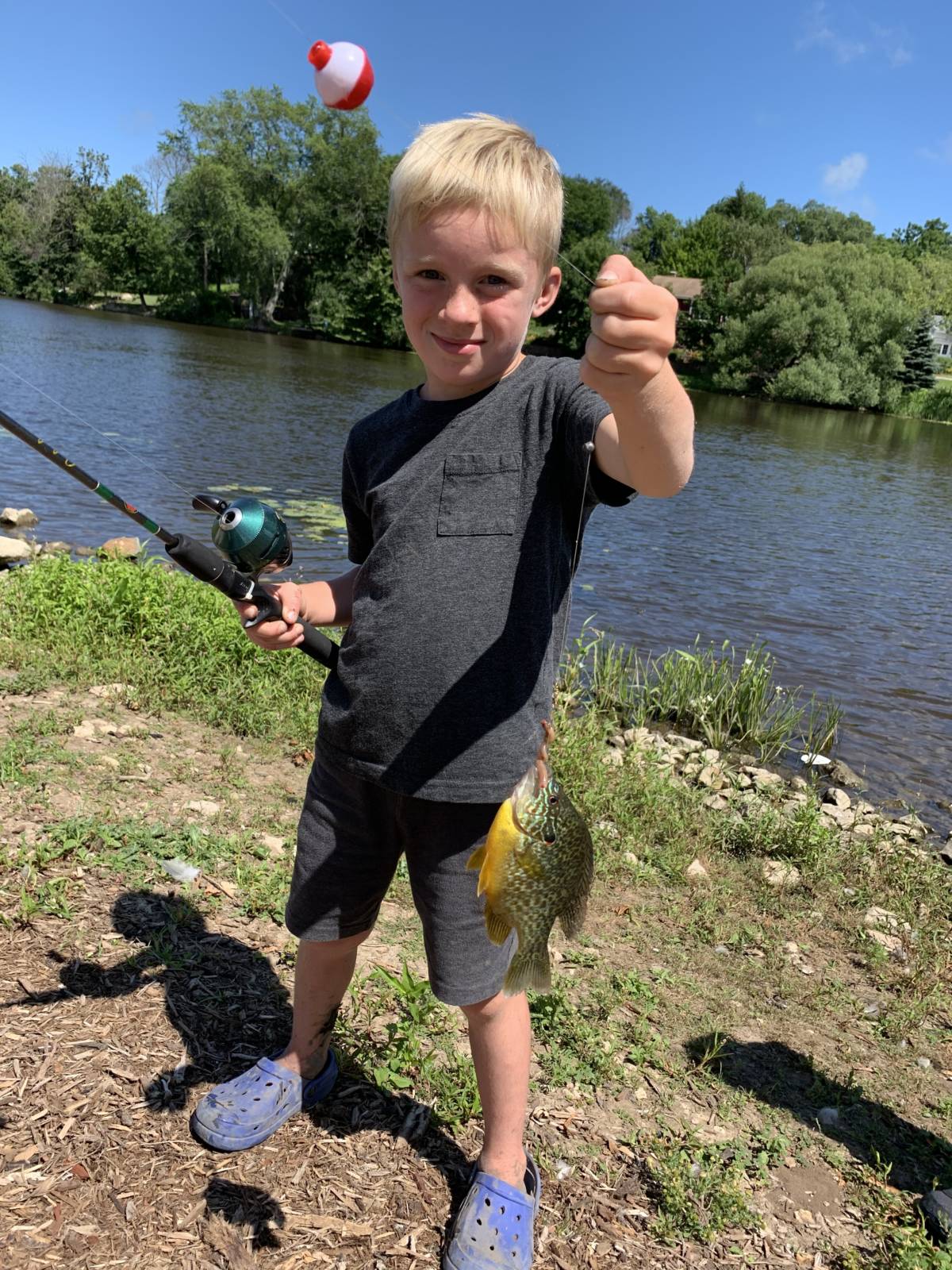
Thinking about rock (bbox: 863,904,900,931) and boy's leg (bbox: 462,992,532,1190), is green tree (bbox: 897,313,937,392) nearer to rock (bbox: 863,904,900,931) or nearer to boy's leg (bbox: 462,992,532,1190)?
rock (bbox: 863,904,900,931)

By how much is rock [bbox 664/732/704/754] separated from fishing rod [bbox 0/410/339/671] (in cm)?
499

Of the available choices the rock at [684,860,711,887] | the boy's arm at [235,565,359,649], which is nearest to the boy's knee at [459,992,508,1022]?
the boy's arm at [235,565,359,649]

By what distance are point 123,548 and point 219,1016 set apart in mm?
7724

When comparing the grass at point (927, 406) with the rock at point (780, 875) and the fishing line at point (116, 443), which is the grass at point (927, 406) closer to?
the fishing line at point (116, 443)

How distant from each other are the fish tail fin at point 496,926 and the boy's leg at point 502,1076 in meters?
0.22

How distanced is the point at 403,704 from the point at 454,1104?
54.8 inches

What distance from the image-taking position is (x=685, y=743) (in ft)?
23.8

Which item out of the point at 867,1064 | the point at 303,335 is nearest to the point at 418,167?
the point at 867,1064

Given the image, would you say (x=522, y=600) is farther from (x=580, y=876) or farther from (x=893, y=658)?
(x=893, y=658)

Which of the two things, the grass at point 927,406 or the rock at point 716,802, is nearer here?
the rock at point 716,802

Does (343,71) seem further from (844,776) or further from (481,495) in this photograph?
(844,776)

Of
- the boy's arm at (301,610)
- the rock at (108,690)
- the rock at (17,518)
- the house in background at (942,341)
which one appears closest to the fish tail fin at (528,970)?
the boy's arm at (301,610)

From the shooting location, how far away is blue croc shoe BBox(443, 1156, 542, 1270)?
2291 millimetres

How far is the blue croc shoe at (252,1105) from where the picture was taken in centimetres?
253
